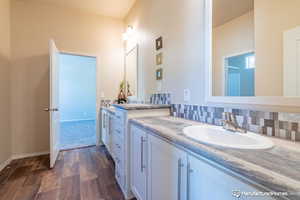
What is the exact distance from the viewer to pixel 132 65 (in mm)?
2934

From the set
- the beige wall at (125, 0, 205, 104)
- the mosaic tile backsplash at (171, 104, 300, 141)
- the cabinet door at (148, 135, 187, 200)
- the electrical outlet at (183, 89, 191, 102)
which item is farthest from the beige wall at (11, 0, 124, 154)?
the mosaic tile backsplash at (171, 104, 300, 141)

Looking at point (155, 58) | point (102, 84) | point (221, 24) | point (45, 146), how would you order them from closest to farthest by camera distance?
point (221, 24)
point (155, 58)
point (45, 146)
point (102, 84)

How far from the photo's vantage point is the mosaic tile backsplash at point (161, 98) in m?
1.81

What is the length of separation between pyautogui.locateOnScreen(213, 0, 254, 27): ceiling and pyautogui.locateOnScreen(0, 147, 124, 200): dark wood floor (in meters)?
1.95

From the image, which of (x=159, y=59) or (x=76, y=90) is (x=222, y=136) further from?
(x=76, y=90)

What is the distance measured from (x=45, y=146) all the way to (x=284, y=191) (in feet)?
11.0

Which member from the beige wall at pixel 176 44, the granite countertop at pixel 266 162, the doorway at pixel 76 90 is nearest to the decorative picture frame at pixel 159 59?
the beige wall at pixel 176 44

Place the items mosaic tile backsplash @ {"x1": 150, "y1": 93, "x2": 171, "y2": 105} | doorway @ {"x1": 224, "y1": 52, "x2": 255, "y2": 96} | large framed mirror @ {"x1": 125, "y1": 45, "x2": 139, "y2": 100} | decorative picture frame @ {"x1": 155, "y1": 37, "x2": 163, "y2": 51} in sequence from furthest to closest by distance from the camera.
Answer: large framed mirror @ {"x1": 125, "y1": 45, "x2": 139, "y2": 100}
decorative picture frame @ {"x1": 155, "y1": 37, "x2": 163, "y2": 51}
mosaic tile backsplash @ {"x1": 150, "y1": 93, "x2": 171, "y2": 105}
doorway @ {"x1": 224, "y1": 52, "x2": 255, "y2": 96}

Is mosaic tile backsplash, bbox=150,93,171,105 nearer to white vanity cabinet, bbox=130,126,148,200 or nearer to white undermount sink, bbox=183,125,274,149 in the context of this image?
white vanity cabinet, bbox=130,126,148,200

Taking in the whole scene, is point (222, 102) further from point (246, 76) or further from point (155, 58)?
point (155, 58)

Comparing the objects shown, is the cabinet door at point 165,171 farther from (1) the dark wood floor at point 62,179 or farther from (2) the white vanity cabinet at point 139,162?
(1) the dark wood floor at point 62,179

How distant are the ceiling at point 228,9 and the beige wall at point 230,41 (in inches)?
1.3

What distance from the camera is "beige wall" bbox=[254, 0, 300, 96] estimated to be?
2.82 feet

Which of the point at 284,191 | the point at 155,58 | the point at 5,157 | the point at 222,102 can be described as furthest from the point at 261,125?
the point at 5,157
